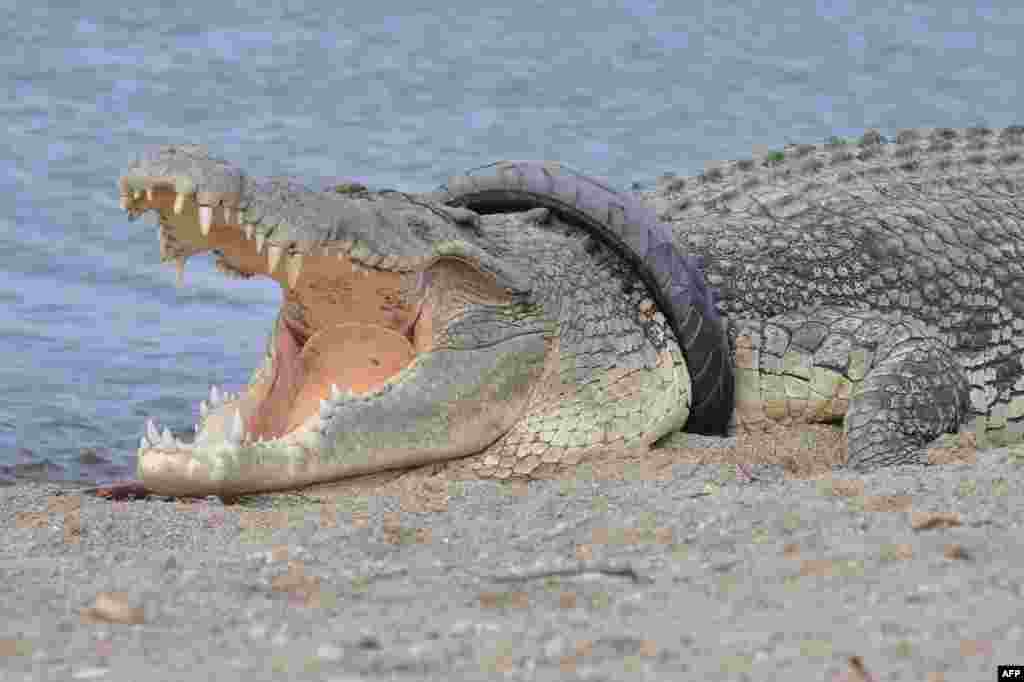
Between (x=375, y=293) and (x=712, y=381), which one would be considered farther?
(x=712, y=381)

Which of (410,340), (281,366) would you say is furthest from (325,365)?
(410,340)

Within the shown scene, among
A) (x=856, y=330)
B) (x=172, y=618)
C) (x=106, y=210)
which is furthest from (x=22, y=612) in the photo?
(x=106, y=210)

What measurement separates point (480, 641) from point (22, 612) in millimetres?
1235

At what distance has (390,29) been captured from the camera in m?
17.0

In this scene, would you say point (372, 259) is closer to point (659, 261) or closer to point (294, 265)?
point (294, 265)

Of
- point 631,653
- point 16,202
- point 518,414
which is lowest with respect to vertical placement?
point 16,202

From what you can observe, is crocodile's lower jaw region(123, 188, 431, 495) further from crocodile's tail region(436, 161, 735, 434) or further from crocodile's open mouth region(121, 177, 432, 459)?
crocodile's tail region(436, 161, 735, 434)

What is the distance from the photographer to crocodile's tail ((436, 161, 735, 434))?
6504mm

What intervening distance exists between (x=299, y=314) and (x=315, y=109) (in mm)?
8776

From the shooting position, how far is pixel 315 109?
14.8 m

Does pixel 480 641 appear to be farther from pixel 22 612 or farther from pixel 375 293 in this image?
pixel 375 293

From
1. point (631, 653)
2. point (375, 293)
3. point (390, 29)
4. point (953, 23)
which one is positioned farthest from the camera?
point (953, 23)

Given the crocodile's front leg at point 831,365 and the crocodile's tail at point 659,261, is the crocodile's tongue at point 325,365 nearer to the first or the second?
the crocodile's tail at point 659,261

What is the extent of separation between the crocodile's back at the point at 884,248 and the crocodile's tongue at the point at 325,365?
1231 mm
